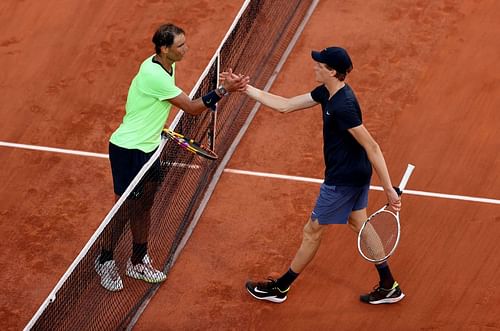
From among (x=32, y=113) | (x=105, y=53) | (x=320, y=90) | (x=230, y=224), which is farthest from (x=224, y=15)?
(x=320, y=90)

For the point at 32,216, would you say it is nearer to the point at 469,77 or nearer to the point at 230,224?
the point at 230,224

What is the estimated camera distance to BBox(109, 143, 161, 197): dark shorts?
9.38m

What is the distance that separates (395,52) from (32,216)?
4600mm

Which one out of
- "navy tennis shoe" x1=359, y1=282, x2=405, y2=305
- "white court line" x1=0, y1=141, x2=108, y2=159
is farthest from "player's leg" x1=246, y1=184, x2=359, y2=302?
"white court line" x1=0, y1=141, x2=108, y2=159

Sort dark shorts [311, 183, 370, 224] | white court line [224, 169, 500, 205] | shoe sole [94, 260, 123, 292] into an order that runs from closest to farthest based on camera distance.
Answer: dark shorts [311, 183, 370, 224] < shoe sole [94, 260, 123, 292] < white court line [224, 169, 500, 205]

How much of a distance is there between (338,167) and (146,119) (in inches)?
63.5

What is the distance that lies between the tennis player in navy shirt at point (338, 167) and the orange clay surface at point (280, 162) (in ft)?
0.55

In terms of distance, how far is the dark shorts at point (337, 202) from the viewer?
9109 millimetres

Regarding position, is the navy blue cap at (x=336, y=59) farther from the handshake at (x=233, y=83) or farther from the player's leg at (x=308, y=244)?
the player's leg at (x=308, y=244)

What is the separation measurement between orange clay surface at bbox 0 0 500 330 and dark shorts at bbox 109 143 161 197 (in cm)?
105

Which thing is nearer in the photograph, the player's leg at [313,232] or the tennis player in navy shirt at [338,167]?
the tennis player in navy shirt at [338,167]

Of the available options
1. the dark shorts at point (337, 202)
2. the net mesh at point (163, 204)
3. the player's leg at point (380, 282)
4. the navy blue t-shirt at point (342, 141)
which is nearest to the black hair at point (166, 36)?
the net mesh at point (163, 204)

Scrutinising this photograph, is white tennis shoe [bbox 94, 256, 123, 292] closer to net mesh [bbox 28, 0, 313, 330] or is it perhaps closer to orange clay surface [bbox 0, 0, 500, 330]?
net mesh [bbox 28, 0, 313, 330]

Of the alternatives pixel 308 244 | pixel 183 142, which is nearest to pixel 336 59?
pixel 183 142
